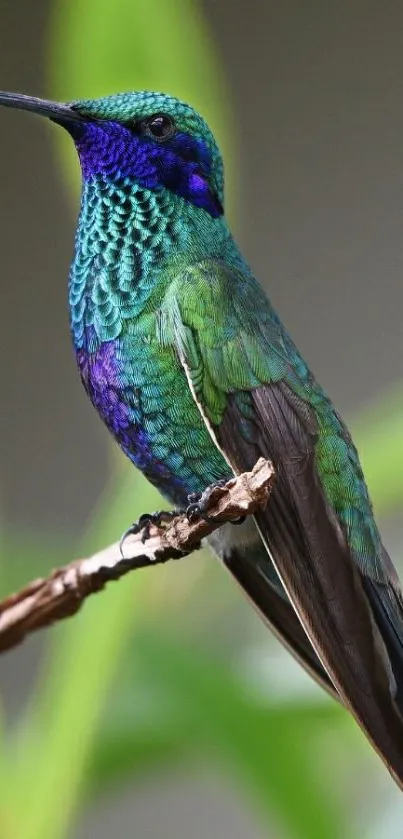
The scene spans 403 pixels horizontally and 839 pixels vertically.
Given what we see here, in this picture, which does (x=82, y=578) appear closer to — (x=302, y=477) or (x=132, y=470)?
(x=302, y=477)

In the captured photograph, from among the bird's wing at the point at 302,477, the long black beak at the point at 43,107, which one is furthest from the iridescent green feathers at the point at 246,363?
the long black beak at the point at 43,107

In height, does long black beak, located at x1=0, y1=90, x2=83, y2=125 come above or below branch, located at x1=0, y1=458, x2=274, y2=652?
above

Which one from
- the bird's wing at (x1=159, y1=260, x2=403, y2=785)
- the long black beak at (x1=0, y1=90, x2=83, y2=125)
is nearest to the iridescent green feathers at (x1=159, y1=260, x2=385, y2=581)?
the bird's wing at (x1=159, y1=260, x2=403, y2=785)

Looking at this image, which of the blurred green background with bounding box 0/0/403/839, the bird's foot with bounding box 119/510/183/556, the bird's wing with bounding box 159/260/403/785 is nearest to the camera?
the bird's wing with bounding box 159/260/403/785

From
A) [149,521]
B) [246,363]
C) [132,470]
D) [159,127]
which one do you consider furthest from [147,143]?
[132,470]

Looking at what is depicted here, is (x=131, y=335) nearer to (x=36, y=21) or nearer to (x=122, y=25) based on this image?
(x=122, y=25)

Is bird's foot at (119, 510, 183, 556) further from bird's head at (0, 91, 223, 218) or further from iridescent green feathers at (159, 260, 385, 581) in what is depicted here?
bird's head at (0, 91, 223, 218)

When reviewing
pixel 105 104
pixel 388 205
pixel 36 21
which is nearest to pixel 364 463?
A: pixel 105 104
